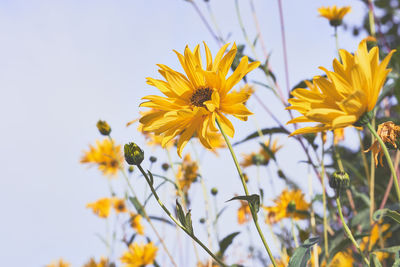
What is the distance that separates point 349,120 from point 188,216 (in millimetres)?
342

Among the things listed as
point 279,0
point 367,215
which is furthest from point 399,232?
point 279,0

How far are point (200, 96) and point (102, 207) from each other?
1835mm

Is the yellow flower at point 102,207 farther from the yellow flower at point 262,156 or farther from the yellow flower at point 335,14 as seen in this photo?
the yellow flower at point 335,14

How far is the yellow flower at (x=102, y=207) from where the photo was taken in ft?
8.02

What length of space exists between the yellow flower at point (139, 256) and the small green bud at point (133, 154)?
1336 millimetres

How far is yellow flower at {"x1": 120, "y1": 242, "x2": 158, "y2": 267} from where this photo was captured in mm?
2035

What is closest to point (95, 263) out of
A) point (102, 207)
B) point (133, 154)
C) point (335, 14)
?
point (102, 207)

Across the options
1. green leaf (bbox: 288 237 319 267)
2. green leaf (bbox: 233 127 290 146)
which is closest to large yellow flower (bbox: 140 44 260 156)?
green leaf (bbox: 288 237 319 267)

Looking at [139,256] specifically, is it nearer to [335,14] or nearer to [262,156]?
[262,156]

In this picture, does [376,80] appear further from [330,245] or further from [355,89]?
[330,245]

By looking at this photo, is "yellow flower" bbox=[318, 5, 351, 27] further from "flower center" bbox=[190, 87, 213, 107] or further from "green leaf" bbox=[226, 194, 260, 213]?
"green leaf" bbox=[226, 194, 260, 213]

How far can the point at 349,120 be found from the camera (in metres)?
0.59

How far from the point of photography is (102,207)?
2.49 metres

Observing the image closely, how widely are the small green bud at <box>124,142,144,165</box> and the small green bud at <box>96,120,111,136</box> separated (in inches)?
21.7
